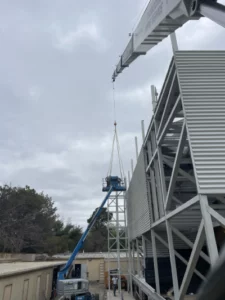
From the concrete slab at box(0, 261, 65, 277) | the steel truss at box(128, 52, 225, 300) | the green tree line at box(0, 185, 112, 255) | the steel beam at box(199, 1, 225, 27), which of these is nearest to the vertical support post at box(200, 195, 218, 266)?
the steel truss at box(128, 52, 225, 300)

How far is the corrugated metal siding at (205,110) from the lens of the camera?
553cm

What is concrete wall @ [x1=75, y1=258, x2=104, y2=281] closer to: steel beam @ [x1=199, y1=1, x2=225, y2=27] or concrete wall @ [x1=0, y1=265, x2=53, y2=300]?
concrete wall @ [x1=0, y1=265, x2=53, y2=300]

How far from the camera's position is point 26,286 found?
11945mm

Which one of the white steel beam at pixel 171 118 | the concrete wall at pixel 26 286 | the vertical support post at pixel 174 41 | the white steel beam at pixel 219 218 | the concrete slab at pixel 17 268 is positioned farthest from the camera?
the concrete slab at pixel 17 268

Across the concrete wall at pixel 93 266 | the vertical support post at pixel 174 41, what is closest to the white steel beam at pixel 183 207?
the vertical support post at pixel 174 41

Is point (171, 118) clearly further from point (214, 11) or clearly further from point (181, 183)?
point (181, 183)

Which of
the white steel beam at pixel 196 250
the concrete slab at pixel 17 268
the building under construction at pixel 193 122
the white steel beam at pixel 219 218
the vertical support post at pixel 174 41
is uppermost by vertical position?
the vertical support post at pixel 174 41

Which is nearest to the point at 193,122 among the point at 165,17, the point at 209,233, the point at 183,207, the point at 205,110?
the point at 205,110

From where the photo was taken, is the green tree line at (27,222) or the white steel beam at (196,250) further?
the green tree line at (27,222)

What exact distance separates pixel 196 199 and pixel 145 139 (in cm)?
661

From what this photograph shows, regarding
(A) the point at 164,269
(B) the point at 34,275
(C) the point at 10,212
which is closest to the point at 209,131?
(A) the point at 164,269

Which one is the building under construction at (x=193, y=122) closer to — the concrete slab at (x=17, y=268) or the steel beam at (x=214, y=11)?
the steel beam at (x=214, y=11)

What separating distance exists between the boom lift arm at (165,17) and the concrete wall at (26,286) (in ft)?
34.2

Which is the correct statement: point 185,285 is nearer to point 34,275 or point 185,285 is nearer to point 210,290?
point 210,290
